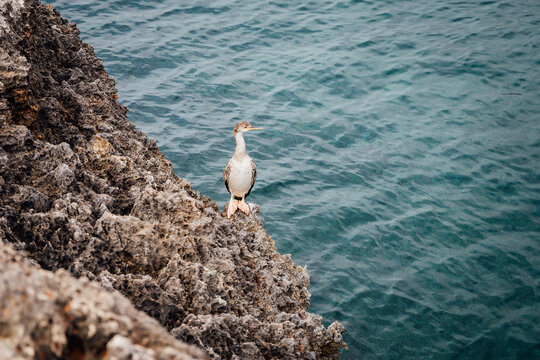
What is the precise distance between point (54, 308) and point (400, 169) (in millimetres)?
12158

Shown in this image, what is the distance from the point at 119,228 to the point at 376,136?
10906 millimetres

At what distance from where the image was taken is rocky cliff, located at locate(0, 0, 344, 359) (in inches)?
163

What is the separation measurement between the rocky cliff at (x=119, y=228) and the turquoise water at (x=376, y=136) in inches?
143

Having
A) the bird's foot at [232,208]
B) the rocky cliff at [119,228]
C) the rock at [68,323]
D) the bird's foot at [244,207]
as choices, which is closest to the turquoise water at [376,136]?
the bird's foot at [244,207]

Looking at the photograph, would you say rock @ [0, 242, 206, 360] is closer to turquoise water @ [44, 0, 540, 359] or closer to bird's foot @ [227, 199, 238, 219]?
bird's foot @ [227, 199, 238, 219]

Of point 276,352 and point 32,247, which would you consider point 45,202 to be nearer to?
point 32,247

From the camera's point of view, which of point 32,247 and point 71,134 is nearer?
point 32,247

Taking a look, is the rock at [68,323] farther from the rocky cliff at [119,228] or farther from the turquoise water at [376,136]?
the turquoise water at [376,136]

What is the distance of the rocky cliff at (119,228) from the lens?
4129 mm

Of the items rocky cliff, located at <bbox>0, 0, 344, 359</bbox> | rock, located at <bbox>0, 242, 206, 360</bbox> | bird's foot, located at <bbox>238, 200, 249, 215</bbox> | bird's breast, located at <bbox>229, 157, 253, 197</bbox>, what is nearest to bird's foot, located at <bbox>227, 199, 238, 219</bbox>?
bird's foot, located at <bbox>238, 200, 249, 215</bbox>

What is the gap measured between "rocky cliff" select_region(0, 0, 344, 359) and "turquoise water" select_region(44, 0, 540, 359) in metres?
3.62

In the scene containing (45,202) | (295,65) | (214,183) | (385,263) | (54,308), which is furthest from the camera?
(295,65)

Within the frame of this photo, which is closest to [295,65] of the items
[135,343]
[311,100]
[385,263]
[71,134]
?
[311,100]

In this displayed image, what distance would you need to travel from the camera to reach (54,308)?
169cm
